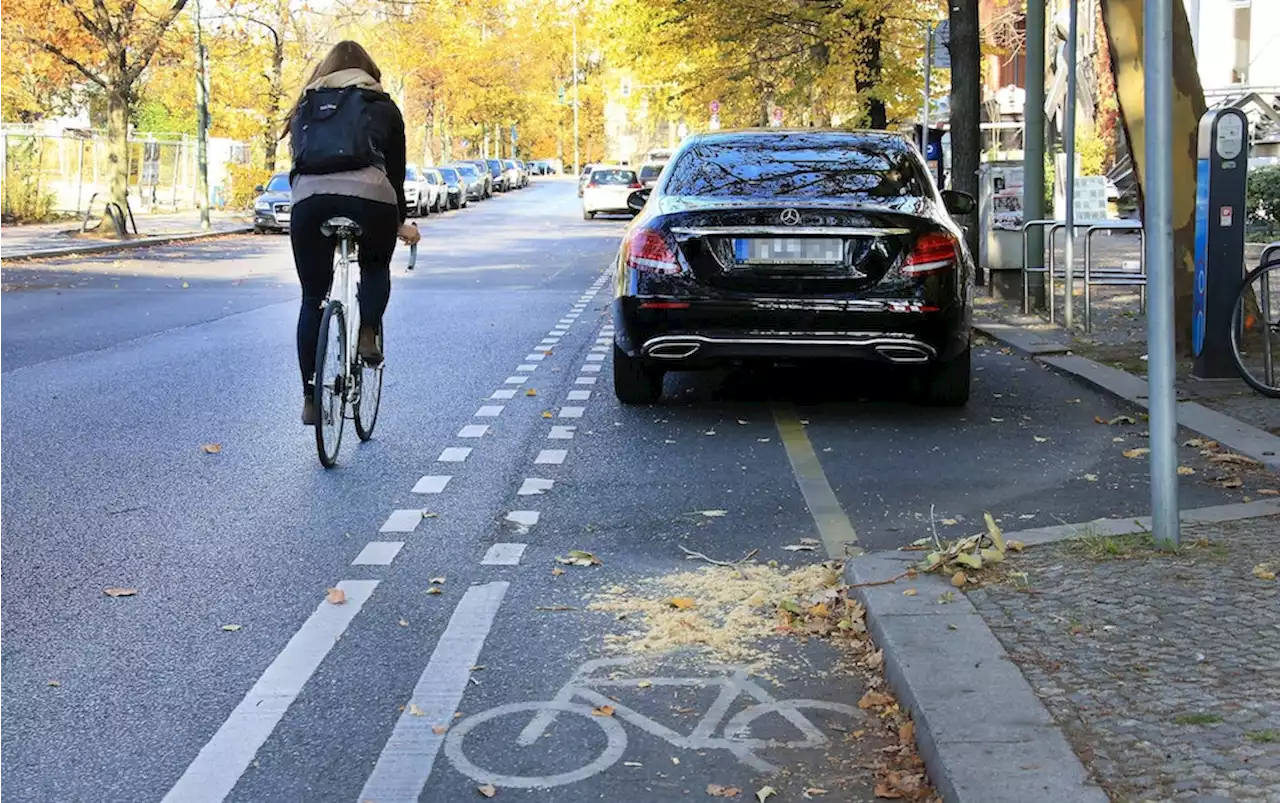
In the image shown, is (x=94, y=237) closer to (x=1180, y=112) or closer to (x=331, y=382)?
(x=1180, y=112)

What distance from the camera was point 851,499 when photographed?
7.41 meters

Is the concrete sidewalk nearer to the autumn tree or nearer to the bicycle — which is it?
the autumn tree

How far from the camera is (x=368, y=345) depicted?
27.9ft

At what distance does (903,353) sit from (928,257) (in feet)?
1.74

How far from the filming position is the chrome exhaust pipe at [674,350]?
938 cm

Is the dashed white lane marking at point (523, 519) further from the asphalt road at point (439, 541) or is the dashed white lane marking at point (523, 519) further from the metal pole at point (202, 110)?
the metal pole at point (202, 110)

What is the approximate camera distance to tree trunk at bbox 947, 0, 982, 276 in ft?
57.0

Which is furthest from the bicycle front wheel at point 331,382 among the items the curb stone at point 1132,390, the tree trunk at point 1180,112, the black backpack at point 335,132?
the tree trunk at point 1180,112

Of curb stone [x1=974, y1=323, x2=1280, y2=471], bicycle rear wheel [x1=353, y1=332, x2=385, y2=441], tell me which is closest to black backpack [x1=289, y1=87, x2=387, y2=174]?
bicycle rear wheel [x1=353, y1=332, x2=385, y2=441]

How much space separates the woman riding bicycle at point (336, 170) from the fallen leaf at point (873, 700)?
→ 398 centimetres

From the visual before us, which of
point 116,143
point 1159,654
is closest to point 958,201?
point 1159,654

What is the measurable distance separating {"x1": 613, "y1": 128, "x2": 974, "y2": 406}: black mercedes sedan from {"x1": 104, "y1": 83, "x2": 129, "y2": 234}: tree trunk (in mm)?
26279

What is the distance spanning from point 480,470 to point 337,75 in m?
1.96

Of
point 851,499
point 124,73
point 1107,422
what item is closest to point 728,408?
point 1107,422
